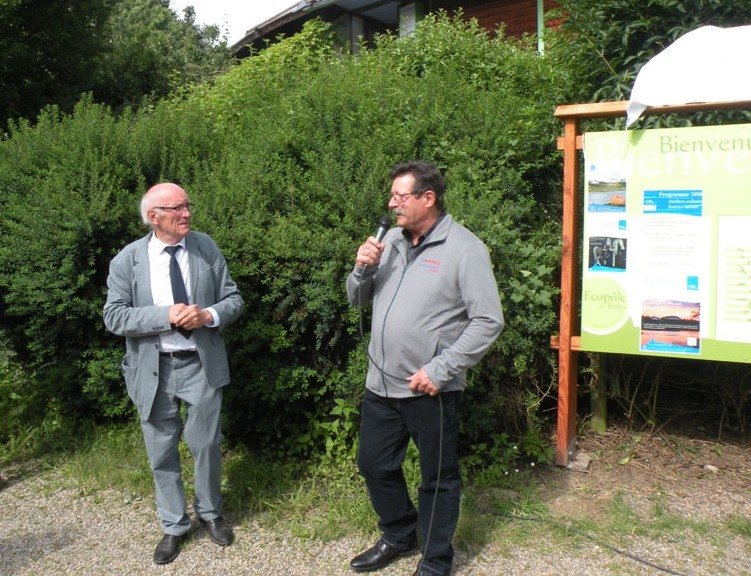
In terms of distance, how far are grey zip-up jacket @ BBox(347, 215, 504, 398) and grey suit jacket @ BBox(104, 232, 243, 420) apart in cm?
91

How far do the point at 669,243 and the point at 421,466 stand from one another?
1.96m

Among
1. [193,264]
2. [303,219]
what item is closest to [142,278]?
Answer: [193,264]

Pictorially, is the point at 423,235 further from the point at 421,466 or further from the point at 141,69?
the point at 141,69

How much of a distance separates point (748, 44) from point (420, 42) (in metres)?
4.55

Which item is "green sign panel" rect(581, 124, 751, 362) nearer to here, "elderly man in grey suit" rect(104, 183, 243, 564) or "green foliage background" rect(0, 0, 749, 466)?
"green foliage background" rect(0, 0, 749, 466)

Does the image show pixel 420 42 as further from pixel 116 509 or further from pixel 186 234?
pixel 116 509

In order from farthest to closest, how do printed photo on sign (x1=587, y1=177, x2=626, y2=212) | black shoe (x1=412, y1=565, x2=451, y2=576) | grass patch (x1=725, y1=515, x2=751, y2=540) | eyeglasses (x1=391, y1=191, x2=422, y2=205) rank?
printed photo on sign (x1=587, y1=177, x2=626, y2=212), grass patch (x1=725, y1=515, x2=751, y2=540), black shoe (x1=412, y1=565, x2=451, y2=576), eyeglasses (x1=391, y1=191, x2=422, y2=205)

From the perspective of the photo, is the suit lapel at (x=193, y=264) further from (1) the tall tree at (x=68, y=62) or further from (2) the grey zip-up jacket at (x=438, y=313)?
(1) the tall tree at (x=68, y=62)

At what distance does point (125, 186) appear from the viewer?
5219mm

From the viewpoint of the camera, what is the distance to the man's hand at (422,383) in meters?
2.99

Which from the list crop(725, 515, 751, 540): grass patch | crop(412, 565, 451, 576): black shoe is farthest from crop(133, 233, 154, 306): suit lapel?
crop(725, 515, 751, 540): grass patch

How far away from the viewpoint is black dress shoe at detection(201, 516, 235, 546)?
3.74 metres

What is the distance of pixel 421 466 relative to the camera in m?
3.20

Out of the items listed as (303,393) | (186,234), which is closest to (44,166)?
(186,234)
